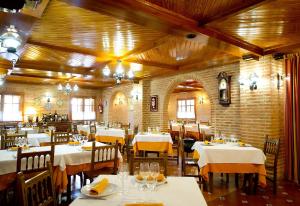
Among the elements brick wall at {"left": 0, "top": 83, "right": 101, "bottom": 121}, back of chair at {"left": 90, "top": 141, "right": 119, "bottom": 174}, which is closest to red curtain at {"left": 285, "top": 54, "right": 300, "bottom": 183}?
back of chair at {"left": 90, "top": 141, "right": 119, "bottom": 174}

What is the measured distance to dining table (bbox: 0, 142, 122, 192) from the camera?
3.04 m

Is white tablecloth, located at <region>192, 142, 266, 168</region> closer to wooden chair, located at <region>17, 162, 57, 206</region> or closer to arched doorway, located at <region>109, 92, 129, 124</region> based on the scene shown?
wooden chair, located at <region>17, 162, 57, 206</region>

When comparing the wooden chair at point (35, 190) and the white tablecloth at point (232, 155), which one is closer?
the wooden chair at point (35, 190)

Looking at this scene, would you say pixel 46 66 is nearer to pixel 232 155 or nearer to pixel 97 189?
pixel 232 155

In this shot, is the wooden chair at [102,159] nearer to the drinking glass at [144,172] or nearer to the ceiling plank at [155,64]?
the drinking glass at [144,172]

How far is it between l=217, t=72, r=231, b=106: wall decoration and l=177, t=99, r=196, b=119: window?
7035 mm

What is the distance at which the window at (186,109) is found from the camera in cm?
1355

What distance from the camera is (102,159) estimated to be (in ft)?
11.9

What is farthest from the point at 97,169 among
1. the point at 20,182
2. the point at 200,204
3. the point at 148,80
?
the point at 148,80

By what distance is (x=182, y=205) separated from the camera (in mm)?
1583

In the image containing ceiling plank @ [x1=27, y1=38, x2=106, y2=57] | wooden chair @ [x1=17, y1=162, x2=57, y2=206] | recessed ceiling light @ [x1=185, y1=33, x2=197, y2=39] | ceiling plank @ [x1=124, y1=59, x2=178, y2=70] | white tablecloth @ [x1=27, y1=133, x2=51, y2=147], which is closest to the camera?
wooden chair @ [x1=17, y1=162, x2=57, y2=206]

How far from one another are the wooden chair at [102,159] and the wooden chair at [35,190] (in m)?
1.43

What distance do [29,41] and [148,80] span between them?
5213mm

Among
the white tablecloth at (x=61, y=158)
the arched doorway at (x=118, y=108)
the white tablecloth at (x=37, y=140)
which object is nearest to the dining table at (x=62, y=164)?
the white tablecloth at (x=61, y=158)
